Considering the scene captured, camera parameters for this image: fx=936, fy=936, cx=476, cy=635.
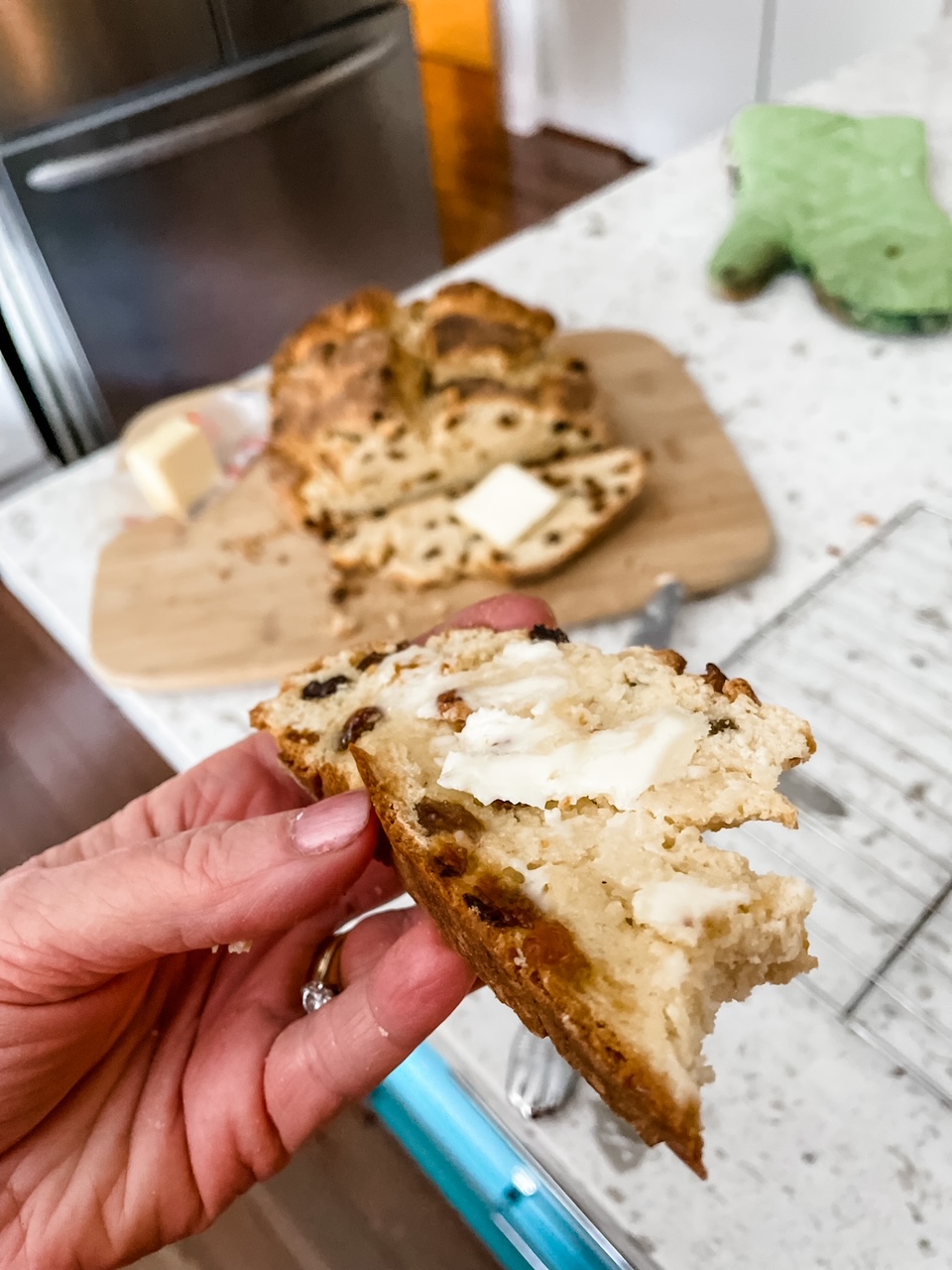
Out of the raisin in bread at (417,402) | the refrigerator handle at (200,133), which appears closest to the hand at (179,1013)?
the raisin in bread at (417,402)

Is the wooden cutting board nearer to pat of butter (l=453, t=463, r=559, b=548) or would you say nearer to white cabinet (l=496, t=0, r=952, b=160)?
pat of butter (l=453, t=463, r=559, b=548)

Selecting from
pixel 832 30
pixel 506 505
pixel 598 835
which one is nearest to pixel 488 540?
pixel 506 505

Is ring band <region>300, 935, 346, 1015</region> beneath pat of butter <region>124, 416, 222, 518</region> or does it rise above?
beneath

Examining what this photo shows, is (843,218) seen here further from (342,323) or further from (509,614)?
(509,614)

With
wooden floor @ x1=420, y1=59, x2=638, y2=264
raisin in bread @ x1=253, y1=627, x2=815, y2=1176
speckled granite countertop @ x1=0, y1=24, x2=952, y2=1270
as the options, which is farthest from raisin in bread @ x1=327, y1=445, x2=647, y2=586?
wooden floor @ x1=420, y1=59, x2=638, y2=264

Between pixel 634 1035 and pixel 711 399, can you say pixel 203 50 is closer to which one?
pixel 711 399

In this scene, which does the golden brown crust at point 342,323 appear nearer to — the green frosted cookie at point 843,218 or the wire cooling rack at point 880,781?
the green frosted cookie at point 843,218
